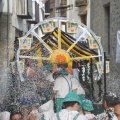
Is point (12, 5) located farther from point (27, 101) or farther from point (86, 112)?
point (86, 112)

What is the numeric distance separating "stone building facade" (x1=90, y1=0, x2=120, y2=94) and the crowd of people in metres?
4.69

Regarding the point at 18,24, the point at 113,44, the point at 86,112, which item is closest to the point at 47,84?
the point at 86,112

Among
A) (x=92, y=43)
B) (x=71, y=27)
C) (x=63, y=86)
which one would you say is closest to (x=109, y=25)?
(x=92, y=43)

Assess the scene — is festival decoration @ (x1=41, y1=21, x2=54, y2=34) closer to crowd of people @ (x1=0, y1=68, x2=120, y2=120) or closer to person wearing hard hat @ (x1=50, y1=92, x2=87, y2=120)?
crowd of people @ (x1=0, y1=68, x2=120, y2=120)

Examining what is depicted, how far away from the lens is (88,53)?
11125 millimetres

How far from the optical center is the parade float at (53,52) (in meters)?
10.4

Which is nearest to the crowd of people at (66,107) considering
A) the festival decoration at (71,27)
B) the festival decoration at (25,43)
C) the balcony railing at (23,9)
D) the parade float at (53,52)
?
the parade float at (53,52)

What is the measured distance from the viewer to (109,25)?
17719 millimetres

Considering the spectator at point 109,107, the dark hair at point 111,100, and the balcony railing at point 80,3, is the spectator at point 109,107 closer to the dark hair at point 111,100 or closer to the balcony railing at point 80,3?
the dark hair at point 111,100

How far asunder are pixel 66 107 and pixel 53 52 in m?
4.53

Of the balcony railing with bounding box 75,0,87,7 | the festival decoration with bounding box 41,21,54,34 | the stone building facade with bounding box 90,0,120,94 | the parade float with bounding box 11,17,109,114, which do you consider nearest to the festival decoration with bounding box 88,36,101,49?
the parade float with bounding box 11,17,109,114

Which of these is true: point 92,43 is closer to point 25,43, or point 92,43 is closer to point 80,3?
point 25,43

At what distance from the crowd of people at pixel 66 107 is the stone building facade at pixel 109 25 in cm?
469

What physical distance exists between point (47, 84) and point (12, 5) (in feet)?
28.5
